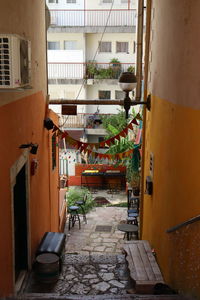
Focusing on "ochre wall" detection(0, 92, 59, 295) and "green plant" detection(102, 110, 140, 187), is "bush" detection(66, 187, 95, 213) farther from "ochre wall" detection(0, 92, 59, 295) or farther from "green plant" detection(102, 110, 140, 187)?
"ochre wall" detection(0, 92, 59, 295)

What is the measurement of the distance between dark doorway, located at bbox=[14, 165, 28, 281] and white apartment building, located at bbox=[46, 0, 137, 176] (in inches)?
654

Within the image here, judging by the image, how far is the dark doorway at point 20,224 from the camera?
7.98 meters

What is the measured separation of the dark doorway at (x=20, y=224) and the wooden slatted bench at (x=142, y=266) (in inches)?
90.3

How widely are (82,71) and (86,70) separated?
0.44 m

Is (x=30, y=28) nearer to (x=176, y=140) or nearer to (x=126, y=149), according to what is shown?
(x=176, y=140)

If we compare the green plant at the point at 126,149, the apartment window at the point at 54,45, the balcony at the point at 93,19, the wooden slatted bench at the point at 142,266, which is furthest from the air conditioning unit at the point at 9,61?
the apartment window at the point at 54,45

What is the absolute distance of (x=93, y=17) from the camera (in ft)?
80.7

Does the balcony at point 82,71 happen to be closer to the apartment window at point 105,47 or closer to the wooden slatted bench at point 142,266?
the apartment window at point 105,47

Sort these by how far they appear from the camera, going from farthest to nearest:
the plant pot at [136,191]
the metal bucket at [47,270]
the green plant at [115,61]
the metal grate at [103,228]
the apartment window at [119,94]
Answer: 1. the apartment window at [119,94]
2. the green plant at [115,61]
3. the plant pot at [136,191]
4. the metal grate at [103,228]
5. the metal bucket at [47,270]

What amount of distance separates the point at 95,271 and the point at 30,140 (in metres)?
3.39

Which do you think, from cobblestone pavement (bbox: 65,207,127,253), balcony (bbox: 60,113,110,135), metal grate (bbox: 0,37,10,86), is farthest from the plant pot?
metal grate (bbox: 0,37,10,86)

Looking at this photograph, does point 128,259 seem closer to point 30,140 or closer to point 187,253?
point 187,253

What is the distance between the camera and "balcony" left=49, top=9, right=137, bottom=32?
24375 mm

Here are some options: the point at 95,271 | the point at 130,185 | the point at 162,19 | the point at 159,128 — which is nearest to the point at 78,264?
the point at 95,271
